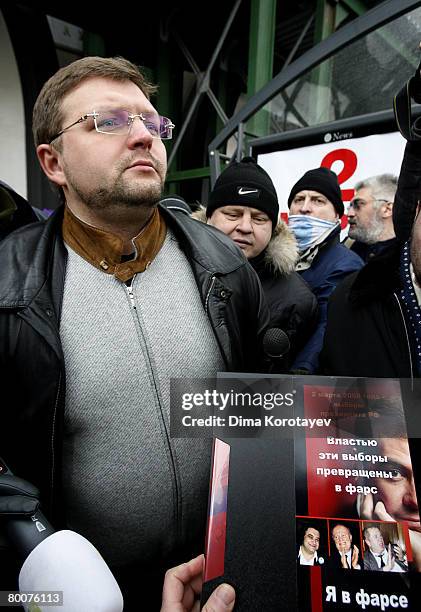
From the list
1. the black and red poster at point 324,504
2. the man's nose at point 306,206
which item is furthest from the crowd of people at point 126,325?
the man's nose at point 306,206

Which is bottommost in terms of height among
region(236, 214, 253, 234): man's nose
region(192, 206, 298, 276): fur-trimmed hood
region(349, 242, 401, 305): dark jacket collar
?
region(349, 242, 401, 305): dark jacket collar

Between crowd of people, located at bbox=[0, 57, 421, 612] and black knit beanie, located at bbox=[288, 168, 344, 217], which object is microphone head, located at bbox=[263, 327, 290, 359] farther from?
black knit beanie, located at bbox=[288, 168, 344, 217]

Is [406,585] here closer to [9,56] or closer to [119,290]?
[119,290]

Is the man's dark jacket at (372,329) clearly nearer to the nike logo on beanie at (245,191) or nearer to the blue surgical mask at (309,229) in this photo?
the nike logo on beanie at (245,191)

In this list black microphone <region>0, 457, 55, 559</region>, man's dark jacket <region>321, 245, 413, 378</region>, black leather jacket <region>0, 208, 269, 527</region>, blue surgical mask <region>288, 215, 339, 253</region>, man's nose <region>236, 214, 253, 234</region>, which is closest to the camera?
black microphone <region>0, 457, 55, 559</region>

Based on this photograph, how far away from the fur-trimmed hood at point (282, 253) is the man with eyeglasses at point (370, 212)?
0.74 metres

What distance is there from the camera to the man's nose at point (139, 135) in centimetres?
132

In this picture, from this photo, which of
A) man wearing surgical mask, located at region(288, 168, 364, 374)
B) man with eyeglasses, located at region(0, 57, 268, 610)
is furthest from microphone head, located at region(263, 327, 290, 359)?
man wearing surgical mask, located at region(288, 168, 364, 374)

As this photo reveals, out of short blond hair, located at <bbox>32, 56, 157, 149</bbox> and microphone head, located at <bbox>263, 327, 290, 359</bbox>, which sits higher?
short blond hair, located at <bbox>32, 56, 157, 149</bbox>

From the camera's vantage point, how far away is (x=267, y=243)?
2162 mm

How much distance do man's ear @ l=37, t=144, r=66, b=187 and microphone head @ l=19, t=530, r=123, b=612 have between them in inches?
39.4

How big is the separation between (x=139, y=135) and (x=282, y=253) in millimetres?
986

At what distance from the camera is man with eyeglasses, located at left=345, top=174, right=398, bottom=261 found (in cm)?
271

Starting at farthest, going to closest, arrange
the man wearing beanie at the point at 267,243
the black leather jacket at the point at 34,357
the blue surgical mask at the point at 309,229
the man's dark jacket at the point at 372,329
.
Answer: the blue surgical mask at the point at 309,229 < the man wearing beanie at the point at 267,243 < the man's dark jacket at the point at 372,329 < the black leather jacket at the point at 34,357
